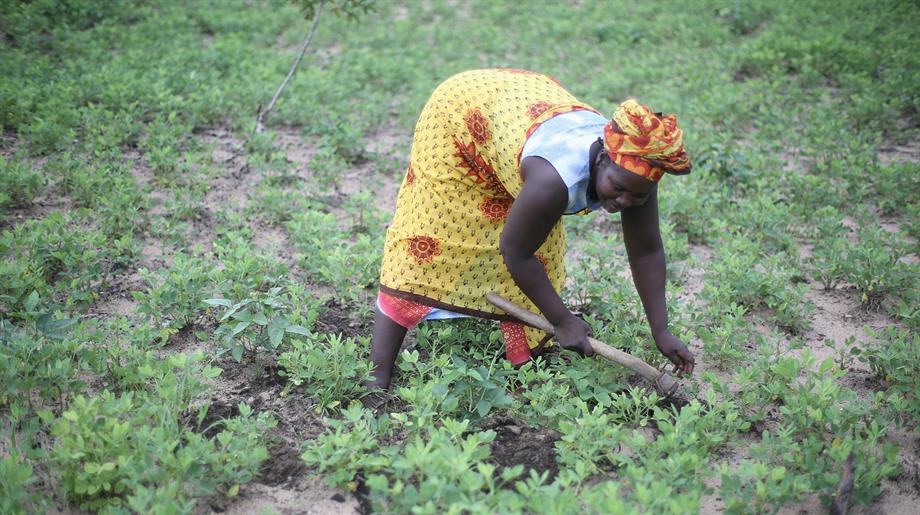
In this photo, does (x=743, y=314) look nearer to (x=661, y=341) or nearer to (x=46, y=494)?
(x=661, y=341)

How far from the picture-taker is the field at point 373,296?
100 inches

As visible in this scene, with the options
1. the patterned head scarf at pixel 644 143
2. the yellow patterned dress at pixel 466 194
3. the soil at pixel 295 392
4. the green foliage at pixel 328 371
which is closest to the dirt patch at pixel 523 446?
the soil at pixel 295 392

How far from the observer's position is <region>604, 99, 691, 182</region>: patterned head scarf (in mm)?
2467

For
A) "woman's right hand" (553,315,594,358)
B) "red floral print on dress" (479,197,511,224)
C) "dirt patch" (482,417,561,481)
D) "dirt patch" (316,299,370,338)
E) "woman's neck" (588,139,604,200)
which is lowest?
"dirt patch" (316,299,370,338)

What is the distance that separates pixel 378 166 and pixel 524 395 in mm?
2912

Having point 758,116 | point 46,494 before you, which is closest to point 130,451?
point 46,494

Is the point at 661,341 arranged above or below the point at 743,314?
above

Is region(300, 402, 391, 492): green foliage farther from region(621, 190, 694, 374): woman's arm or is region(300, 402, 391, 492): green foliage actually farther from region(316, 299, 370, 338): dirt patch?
region(621, 190, 694, 374): woman's arm

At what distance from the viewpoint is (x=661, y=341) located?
9.80ft

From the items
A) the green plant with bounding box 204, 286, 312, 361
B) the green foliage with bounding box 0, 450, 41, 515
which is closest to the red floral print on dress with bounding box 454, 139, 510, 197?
the green plant with bounding box 204, 286, 312, 361

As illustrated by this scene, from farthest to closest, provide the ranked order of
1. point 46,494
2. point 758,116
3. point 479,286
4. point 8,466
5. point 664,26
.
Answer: point 664,26
point 758,116
point 479,286
point 46,494
point 8,466

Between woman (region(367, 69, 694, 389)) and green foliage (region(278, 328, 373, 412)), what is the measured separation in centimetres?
10

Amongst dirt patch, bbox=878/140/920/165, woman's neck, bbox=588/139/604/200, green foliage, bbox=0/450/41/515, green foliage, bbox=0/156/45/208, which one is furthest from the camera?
dirt patch, bbox=878/140/920/165

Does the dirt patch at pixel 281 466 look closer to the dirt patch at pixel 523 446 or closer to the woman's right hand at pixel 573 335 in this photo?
the dirt patch at pixel 523 446
